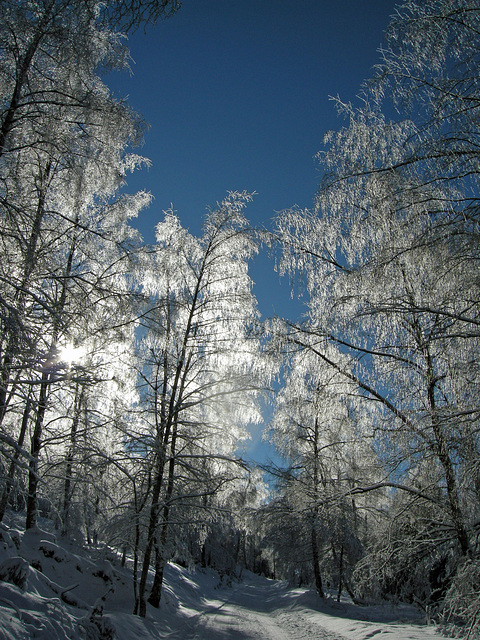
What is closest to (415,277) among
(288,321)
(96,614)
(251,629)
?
(288,321)

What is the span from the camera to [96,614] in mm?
4281

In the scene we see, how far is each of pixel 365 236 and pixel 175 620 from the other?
29.5 feet

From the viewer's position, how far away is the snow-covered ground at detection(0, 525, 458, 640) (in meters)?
3.37

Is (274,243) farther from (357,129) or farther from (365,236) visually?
(357,129)

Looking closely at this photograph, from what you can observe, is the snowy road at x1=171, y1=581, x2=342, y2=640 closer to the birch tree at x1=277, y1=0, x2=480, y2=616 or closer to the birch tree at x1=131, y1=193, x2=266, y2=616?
the birch tree at x1=131, y1=193, x2=266, y2=616

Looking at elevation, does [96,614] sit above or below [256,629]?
above

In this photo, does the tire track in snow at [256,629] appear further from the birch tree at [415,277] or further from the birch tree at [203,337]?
the birch tree at [415,277]

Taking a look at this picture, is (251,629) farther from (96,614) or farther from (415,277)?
(415,277)

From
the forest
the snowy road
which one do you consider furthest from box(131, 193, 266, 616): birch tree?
the snowy road

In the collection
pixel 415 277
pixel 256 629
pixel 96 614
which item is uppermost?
pixel 415 277

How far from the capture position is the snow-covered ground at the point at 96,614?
3373 millimetres

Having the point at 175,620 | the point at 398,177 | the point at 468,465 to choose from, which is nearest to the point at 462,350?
the point at 468,465

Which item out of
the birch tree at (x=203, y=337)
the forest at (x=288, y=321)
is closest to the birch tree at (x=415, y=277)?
the forest at (x=288, y=321)

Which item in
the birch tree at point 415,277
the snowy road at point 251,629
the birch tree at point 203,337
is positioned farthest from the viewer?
the birch tree at point 203,337
